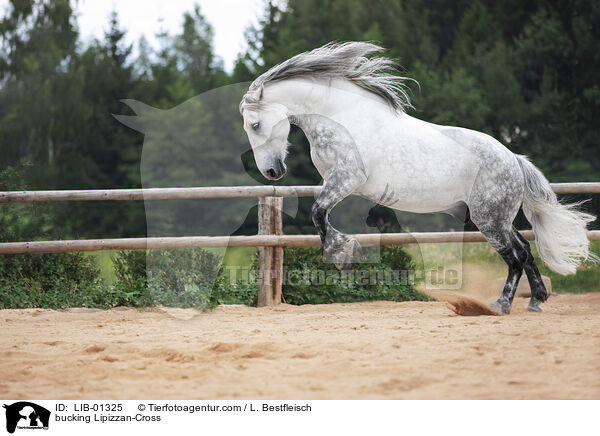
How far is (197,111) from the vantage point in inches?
861

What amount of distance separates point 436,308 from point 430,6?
23.7m

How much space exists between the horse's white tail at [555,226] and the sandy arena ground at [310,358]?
50 centimetres

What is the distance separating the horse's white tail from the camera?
17.0 ft

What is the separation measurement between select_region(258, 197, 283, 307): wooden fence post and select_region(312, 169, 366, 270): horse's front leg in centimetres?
150

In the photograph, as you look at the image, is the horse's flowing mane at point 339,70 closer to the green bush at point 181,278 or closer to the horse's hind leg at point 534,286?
the horse's hind leg at point 534,286

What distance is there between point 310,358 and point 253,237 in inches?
105

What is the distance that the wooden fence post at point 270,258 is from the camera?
6004 millimetres

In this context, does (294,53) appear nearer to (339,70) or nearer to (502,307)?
(339,70)

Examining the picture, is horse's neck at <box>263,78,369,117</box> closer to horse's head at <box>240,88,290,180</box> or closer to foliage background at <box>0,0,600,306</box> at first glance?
horse's head at <box>240,88,290,180</box>

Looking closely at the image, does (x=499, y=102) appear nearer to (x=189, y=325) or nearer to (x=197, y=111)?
(x=197, y=111)

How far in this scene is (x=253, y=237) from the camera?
19.2 feet

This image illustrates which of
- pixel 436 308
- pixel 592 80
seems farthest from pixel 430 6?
pixel 436 308

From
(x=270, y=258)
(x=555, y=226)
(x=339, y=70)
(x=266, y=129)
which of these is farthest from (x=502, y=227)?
(x=270, y=258)

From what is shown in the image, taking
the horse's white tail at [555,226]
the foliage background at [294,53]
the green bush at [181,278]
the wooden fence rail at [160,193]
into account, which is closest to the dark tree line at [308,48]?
the foliage background at [294,53]
